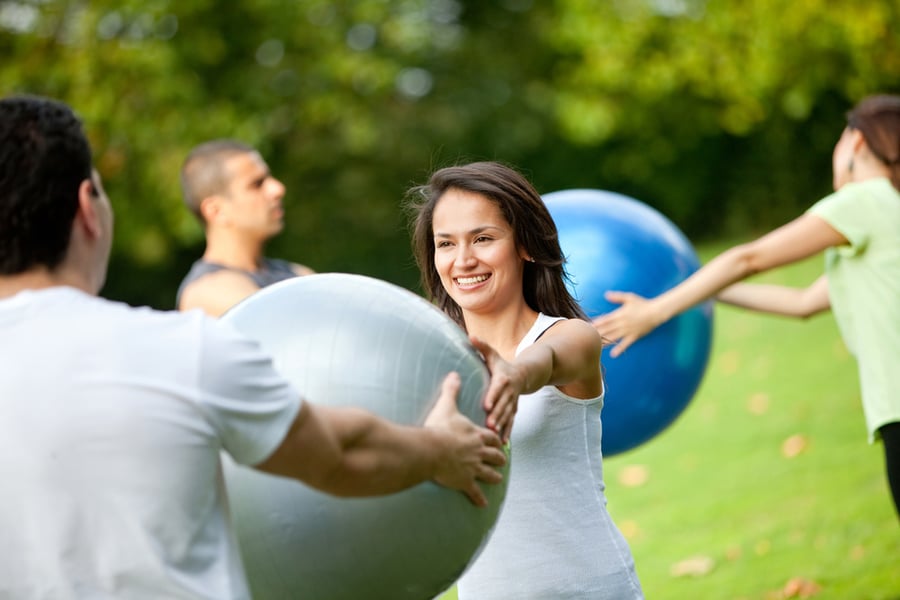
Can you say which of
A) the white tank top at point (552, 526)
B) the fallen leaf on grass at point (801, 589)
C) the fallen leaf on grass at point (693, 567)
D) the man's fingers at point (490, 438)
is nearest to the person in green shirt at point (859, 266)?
the fallen leaf on grass at point (801, 589)

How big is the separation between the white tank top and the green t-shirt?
5.92ft

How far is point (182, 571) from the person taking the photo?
214 centimetres

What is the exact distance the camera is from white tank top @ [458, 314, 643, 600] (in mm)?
3158

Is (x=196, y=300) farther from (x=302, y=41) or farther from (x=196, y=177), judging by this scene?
(x=302, y=41)

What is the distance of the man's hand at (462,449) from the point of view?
2.59 m

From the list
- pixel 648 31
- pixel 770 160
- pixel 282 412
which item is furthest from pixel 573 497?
pixel 770 160

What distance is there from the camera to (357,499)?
2.54 m

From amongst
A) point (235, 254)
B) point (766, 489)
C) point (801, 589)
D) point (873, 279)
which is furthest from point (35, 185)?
→ point (766, 489)

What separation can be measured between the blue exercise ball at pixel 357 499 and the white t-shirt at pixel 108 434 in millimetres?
422

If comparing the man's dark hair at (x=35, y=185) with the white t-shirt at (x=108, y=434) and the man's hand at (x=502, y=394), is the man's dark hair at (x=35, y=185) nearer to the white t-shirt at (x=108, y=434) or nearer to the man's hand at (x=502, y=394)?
the white t-shirt at (x=108, y=434)

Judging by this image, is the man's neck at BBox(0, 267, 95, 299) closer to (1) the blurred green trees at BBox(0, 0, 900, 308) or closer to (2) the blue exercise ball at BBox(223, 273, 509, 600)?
(2) the blue exercise ball at BBox(223, 273, 509, 600)

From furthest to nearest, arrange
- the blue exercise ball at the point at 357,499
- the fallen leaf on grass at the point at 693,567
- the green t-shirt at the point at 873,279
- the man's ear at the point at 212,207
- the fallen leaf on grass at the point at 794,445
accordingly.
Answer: the fallen leaf on grass at the point at 794,445 → the man's ear at the point at 212,207 → the fallen leaf on grass at the point at 693,567 → the green t-shirt at the point at 873,279 → the blue exercise ball at the point at 357,499

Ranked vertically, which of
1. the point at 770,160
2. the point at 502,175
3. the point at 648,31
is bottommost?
the point at 502,175

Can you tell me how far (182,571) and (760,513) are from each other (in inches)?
225
